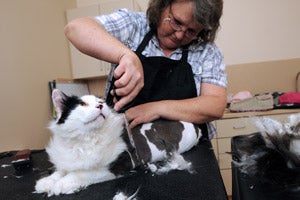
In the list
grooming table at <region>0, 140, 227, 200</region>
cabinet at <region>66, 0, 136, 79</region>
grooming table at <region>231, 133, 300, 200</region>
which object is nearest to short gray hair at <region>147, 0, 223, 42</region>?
grooming table at <region>0, 140, 227, 200</region>

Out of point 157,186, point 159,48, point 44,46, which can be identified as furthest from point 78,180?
point 44,46

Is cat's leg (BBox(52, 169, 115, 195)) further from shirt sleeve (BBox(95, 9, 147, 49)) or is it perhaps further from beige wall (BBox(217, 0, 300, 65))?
beige wall (BBox(217, 0, 300, 65))

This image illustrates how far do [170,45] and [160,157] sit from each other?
0.48 metres

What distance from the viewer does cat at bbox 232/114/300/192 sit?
1.47 ft

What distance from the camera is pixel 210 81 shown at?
37.7 inches

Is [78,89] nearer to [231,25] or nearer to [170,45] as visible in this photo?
[231,25]

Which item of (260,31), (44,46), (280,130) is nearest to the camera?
(280,130)

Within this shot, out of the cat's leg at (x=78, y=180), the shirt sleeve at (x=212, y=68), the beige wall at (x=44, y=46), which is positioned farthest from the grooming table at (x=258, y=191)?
the beige wall at (x=44, y=46)

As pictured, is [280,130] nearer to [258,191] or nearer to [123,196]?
[258,191]

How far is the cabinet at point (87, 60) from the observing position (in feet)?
8.22

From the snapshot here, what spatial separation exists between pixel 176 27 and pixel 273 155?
0.60 meters

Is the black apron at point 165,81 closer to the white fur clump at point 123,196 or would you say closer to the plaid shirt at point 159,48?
the plaid shirt at point 159,48

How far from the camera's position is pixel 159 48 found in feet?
3.28

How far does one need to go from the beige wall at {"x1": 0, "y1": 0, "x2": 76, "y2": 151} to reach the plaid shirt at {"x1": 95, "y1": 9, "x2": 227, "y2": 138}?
1.03 m
